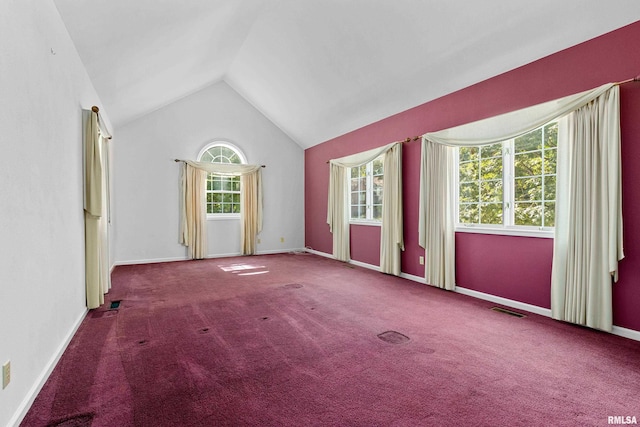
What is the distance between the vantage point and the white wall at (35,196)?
1.50 metres

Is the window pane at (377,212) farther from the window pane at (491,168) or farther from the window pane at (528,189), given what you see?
the window pane at (528,189)

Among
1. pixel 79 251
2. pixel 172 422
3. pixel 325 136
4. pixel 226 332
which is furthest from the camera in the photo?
pixel 325 136

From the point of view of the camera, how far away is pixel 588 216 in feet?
8.70

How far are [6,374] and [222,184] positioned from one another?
219 inches

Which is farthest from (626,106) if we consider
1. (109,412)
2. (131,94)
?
(131,94)

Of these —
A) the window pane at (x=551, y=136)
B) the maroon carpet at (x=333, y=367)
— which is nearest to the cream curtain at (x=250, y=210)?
the maroon carpet at (x=333, y=367)

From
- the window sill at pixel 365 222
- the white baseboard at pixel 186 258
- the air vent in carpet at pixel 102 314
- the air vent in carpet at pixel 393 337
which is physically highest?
the window sill at pixel 365 222

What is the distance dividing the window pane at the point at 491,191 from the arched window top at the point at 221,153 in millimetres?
4921

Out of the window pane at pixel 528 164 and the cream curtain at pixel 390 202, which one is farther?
the cream curtain at pixel 390 202

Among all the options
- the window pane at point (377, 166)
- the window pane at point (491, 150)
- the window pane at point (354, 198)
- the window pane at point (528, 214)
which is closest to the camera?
the window pane at point (528, 214)

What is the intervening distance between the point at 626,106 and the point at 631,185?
0.64 meters

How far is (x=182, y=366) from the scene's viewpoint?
6.77ft

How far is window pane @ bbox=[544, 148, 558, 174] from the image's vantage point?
303 centimetres

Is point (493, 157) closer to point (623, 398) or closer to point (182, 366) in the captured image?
point (623, 398)
